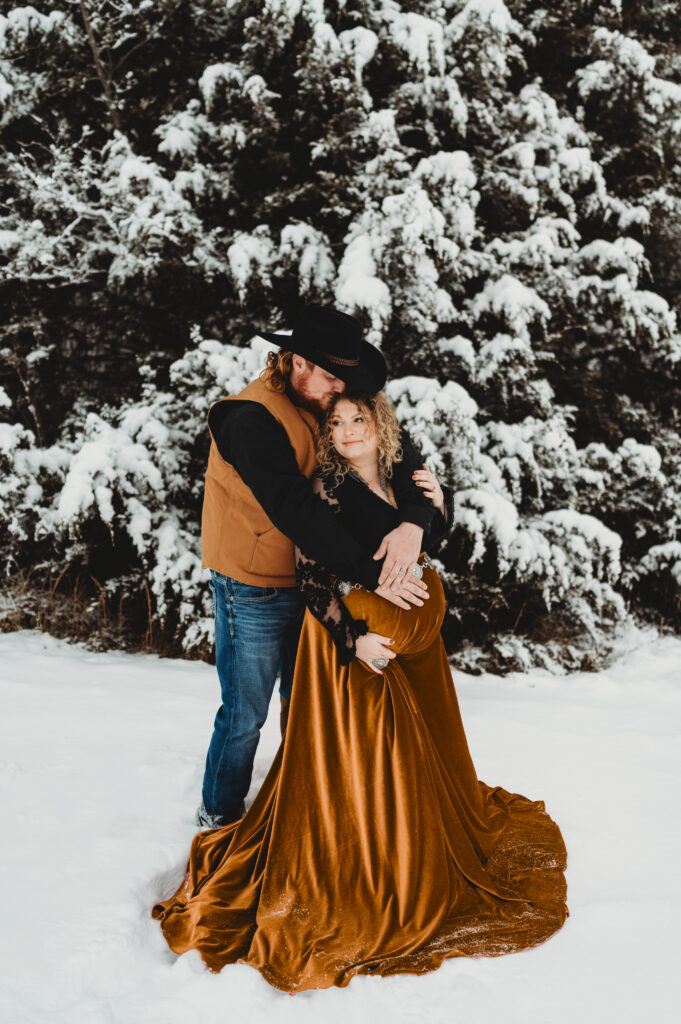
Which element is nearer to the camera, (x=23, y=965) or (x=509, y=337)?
(x=23, y=965)

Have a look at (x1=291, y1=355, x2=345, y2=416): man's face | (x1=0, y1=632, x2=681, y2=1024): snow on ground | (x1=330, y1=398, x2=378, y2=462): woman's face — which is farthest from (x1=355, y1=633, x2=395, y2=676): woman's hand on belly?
(x1=0, y1=632, x2=681, y2=1024): snow on ground

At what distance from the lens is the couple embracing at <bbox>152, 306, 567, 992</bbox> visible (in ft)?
5.82

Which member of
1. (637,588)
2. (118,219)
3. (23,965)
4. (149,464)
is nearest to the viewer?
(23,965)

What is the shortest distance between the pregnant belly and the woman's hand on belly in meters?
0.02

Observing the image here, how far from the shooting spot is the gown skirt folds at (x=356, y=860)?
175 cm

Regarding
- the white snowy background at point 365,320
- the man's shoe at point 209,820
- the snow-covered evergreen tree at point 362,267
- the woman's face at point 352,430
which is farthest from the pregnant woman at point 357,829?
the snow-covered evergreen tree at point 362,267

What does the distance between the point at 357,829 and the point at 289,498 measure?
0.94 meters

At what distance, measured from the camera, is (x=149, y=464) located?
3627mm

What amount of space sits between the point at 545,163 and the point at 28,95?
355 centimetres

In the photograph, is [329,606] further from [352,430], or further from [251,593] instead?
[352,430]

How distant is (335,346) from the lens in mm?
1846

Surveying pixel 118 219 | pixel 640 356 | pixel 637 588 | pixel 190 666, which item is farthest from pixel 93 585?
pixel 640 356

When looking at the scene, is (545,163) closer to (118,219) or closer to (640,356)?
(640,356)

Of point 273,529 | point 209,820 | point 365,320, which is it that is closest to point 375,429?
point 273,529
